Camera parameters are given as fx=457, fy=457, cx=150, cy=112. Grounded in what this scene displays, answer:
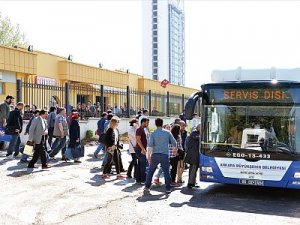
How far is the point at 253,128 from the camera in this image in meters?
10.1

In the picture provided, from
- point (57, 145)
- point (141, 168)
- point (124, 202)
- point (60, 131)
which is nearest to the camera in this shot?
point (124, 202)

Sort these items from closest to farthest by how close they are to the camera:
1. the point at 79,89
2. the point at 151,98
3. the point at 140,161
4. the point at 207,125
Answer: the point at 207,125, the point at 140,161, the point at 79,89, the point at 151,98

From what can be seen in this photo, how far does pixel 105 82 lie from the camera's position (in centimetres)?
3966

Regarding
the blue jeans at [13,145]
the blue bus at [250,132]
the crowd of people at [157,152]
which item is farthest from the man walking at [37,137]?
the blue bus at [250,132]

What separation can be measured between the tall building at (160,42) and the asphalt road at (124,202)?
4535 inches

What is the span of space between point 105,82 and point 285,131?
3073cm

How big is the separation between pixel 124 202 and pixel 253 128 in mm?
3267

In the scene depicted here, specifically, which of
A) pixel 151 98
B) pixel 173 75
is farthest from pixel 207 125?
pixel 173 75

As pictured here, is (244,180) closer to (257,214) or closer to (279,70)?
(257,214)

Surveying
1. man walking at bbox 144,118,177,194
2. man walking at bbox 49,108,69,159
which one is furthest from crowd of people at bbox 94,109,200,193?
man walking at bbox 49,108,69,159

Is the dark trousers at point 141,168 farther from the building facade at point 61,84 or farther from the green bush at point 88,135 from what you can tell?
the green bush at point 88,135

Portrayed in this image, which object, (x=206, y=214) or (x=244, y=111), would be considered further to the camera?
(x=244, y=111)

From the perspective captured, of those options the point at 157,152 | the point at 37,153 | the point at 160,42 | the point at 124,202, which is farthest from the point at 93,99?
the point at 160,42

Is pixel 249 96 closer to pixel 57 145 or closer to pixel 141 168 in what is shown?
pixel 141 168
